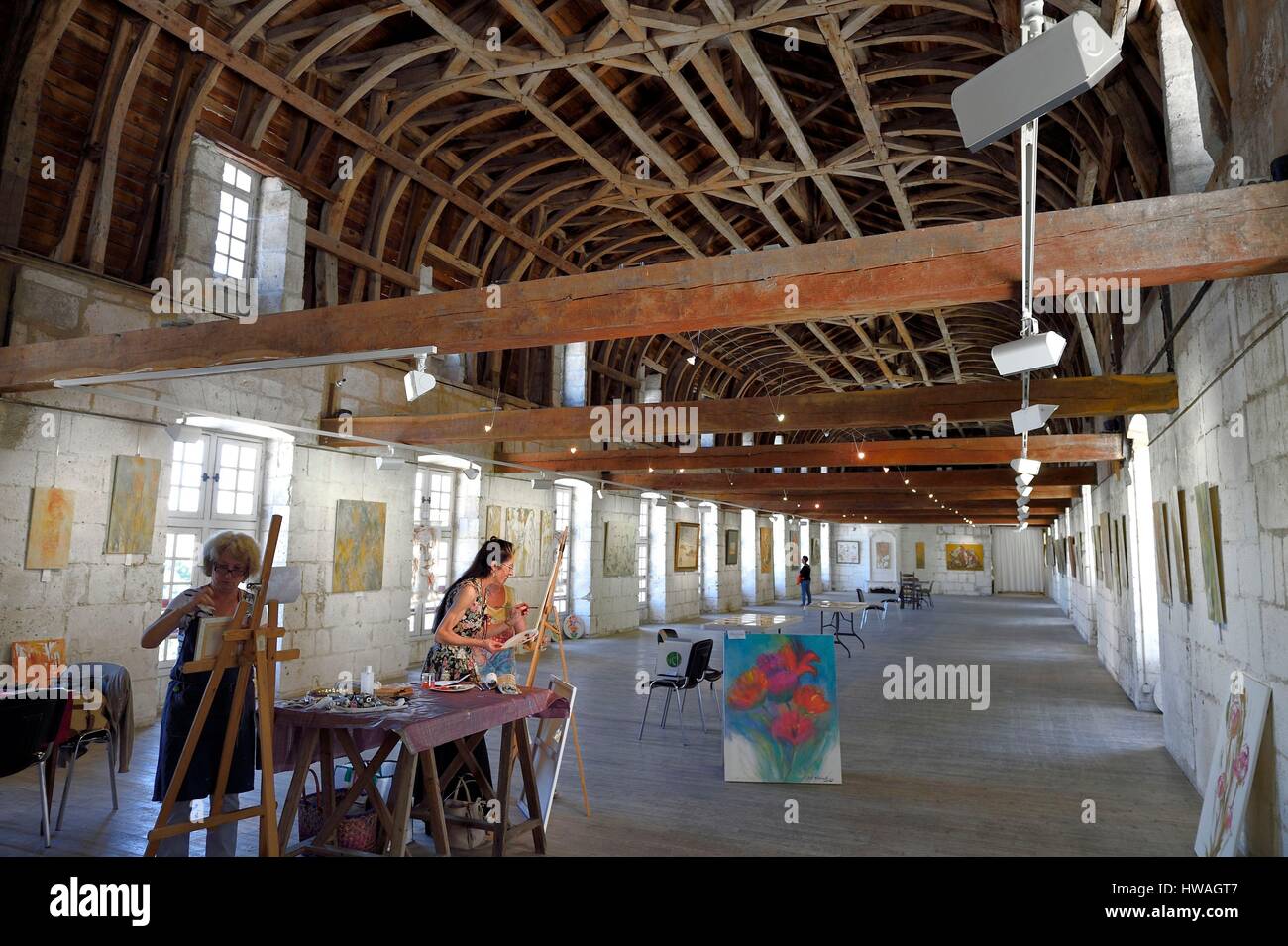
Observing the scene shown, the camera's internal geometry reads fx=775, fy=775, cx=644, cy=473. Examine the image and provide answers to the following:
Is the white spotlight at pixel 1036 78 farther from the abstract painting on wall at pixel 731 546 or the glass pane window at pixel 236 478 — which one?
the abstract painting on wall at pixel 731 546

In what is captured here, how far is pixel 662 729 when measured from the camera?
7.13 meters

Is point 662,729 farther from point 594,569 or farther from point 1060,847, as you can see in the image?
point 594,569

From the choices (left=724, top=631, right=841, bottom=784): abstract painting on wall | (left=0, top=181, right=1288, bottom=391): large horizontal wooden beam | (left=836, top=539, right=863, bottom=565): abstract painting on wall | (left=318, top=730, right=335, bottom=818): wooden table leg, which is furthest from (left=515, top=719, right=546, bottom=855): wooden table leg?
(left=836, top=539, right=863, bottom=565): abstract painting on wall

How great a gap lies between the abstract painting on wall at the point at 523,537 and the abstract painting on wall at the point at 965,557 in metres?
23.6

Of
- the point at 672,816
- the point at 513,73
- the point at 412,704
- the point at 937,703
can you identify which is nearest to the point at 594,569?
the point at 937,703

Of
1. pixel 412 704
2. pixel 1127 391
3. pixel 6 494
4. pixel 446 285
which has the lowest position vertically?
pixel 412 704

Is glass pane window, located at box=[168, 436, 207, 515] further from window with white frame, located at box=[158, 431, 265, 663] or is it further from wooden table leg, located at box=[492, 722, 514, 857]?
wooden table leg, located at box=[492, 722, 514, 857]

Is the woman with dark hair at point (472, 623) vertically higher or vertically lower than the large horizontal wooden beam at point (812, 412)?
lower

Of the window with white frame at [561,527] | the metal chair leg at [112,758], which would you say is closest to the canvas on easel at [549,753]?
the metal chair leg at [112,758]

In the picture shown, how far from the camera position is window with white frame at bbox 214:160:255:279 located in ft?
26.2

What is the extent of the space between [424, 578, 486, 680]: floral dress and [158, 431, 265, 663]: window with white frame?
4.03 m

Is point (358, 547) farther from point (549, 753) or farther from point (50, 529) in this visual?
point (549, 753)

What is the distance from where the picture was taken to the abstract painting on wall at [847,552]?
3372cm
